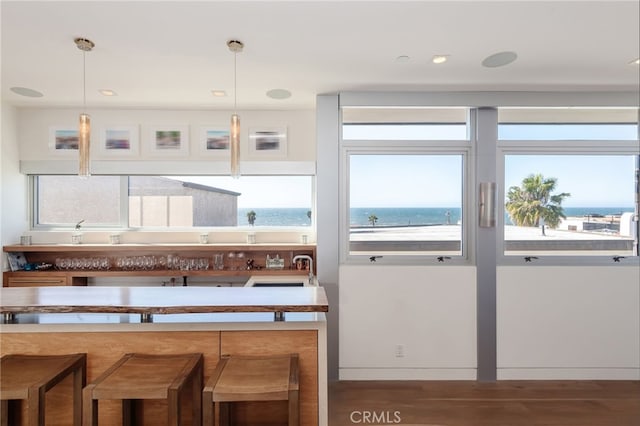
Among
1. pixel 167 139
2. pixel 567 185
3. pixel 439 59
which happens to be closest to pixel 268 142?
pixel 167 139

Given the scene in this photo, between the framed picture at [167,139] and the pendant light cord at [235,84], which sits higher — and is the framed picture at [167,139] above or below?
below

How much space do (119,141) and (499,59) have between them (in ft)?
12.2

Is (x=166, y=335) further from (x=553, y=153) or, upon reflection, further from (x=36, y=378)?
(x=553, y=153)

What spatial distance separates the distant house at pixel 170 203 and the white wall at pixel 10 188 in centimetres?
109

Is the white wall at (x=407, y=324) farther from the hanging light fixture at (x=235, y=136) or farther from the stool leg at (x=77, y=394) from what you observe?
the stool leg at (x=77, y=394)

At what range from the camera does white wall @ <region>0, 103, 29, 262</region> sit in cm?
331

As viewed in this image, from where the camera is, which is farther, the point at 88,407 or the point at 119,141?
the point at 119,141

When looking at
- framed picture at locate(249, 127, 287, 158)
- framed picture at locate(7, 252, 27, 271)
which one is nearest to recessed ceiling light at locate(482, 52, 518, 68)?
framed picture at locate(249, 127, 287, 158)

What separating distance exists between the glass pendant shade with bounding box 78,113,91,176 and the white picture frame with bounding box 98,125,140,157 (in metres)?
1.56

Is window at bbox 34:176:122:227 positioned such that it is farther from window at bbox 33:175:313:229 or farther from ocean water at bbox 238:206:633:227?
ocean water at bbox 238:206:633:227

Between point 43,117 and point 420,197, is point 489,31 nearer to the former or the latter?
point 420,197

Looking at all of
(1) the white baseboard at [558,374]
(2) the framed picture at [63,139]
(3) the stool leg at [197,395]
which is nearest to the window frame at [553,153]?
(1) the white baseboard at [558,374]

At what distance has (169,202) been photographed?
3.70m

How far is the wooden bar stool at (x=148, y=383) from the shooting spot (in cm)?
146
